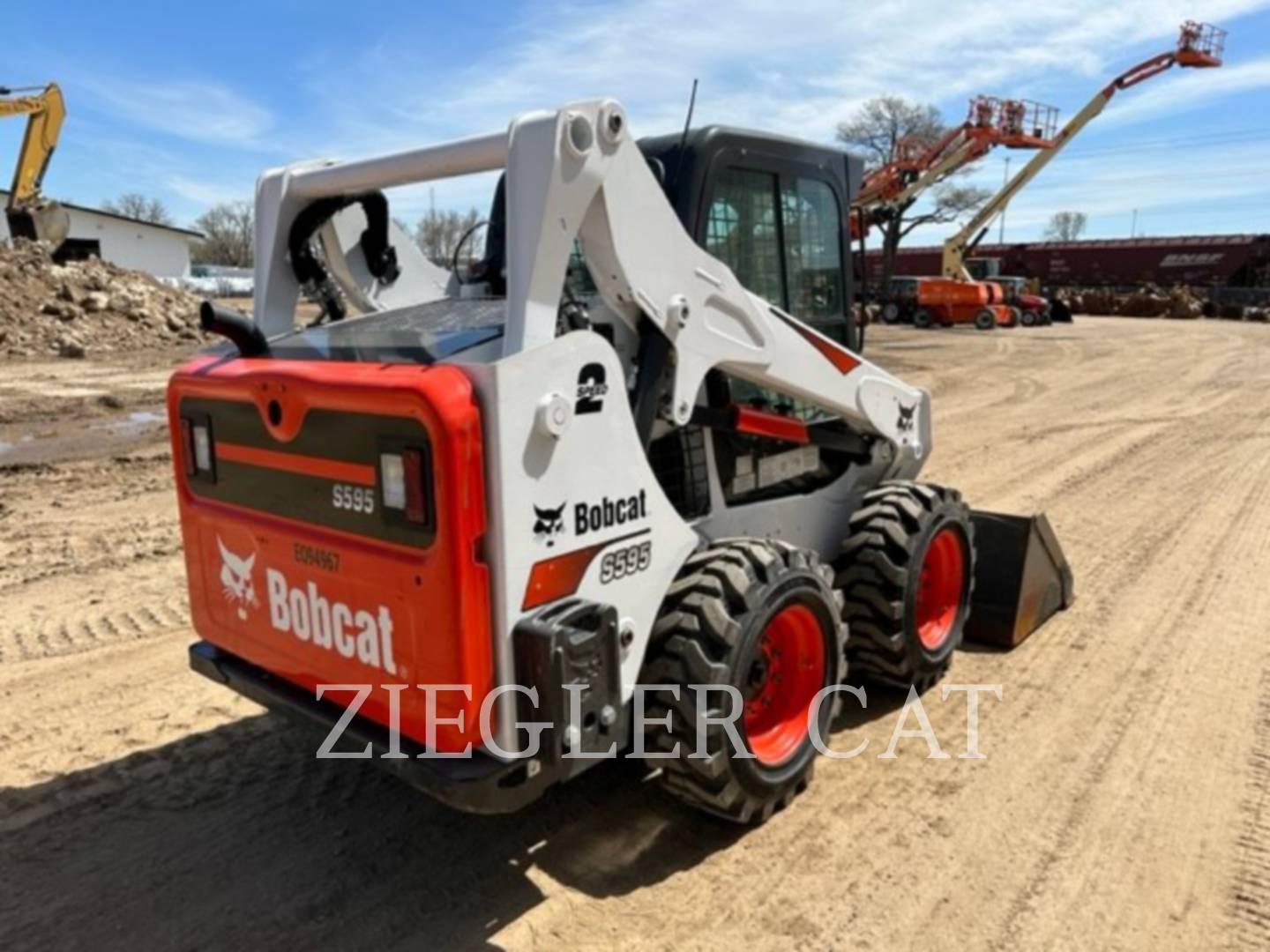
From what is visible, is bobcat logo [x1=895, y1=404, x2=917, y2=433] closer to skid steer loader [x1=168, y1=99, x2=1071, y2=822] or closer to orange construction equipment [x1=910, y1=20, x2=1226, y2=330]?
skid steer loader [x1=168, y1=99, x2=1071, y2=822]

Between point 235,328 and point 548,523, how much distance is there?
1283mm

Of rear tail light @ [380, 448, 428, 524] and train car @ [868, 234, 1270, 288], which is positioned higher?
train car @ [868, 234, 1270, 288]

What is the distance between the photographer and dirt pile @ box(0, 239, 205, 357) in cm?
1788

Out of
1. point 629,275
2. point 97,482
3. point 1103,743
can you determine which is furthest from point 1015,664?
point 97,482

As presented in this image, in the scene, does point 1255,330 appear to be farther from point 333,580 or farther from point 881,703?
point 333,580

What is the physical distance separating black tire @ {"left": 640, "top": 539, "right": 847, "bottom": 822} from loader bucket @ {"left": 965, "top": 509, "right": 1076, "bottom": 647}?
2.07 m

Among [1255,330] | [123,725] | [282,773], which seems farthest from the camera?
[1255,330]

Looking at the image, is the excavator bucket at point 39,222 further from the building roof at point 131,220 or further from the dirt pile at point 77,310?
the building roof at point 131,220

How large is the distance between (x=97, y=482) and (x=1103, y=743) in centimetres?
813

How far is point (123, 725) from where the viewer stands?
410cm

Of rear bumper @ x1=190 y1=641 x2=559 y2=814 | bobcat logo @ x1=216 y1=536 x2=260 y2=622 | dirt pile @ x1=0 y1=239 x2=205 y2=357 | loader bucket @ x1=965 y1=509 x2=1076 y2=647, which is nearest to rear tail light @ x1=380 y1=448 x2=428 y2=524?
rear bumper @ x1=190 y1=641 x2=559 y2=814

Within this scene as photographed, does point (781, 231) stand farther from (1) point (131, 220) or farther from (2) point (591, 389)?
(1) point (131, 220)

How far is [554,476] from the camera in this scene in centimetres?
264

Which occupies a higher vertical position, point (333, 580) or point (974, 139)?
point (974, 139)
